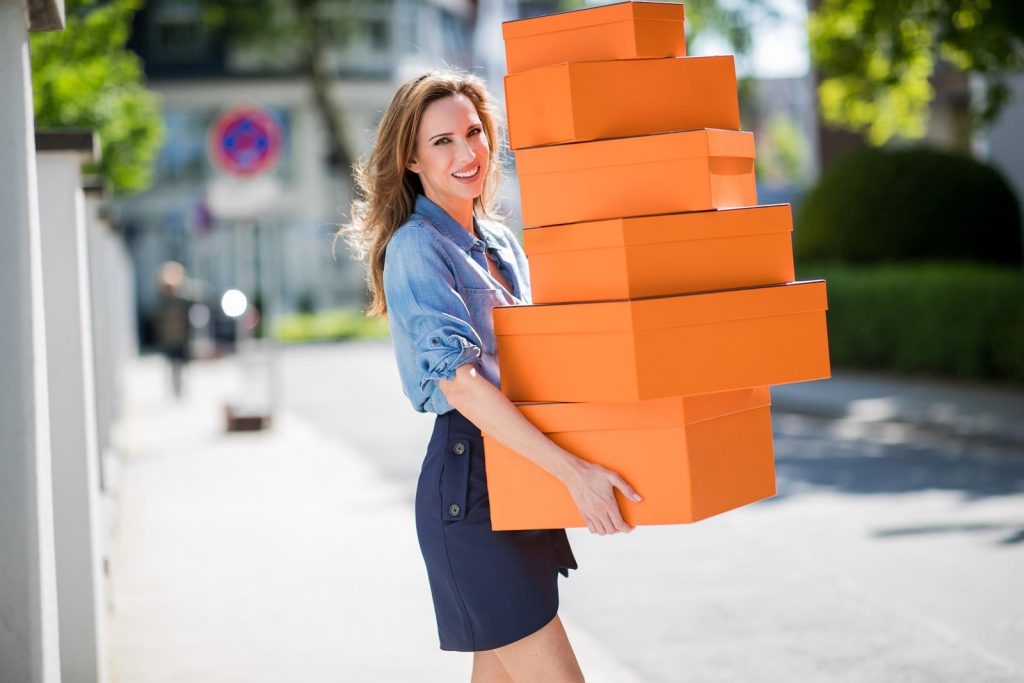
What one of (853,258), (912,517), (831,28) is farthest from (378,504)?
(853,258)

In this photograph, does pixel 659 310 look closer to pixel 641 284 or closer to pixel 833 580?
pixel 641 284

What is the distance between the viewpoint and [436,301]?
317cm

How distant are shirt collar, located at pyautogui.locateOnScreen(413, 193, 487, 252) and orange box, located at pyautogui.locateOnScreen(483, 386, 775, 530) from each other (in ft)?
1.41

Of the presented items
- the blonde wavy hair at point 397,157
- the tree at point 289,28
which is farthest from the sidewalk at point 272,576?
the tree at point 289,28

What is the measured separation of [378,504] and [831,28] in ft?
35.1

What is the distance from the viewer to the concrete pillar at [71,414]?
200 inches

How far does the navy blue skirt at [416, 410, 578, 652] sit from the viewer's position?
323 cm

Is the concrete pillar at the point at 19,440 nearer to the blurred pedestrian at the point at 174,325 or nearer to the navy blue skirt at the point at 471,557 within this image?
the navy blue skirt at the point at 471,557

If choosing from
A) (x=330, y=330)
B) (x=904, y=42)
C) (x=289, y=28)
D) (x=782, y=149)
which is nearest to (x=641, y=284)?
(x=904, y=42)

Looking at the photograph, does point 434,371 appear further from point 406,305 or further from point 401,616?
point 401,616

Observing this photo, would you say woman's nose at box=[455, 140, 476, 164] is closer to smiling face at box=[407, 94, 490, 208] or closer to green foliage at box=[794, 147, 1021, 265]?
smiling face at box=[407, 94, 490, 208]

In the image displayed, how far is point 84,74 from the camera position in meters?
15.1

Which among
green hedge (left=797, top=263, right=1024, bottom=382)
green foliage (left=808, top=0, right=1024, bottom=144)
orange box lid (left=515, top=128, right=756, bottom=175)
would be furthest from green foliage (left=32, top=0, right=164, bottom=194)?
orange box lid (left=515, top=128, right=756, bottom=175)

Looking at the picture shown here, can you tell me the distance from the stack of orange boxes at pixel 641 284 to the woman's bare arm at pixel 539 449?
0.05 meters
